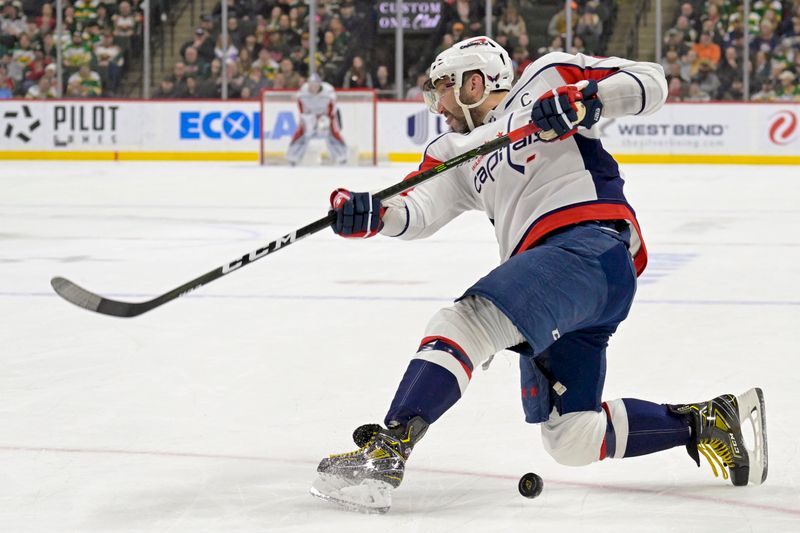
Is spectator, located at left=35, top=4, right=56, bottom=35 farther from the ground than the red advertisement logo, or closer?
farther from the ground

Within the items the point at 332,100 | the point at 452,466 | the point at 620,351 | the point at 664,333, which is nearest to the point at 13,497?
the point at 452,466

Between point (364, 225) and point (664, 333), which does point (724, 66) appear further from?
point (364, 225)

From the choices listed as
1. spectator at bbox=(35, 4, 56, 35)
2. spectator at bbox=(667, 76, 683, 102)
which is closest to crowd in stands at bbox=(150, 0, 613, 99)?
spectator at bbox=(667, 76, 683, 102)

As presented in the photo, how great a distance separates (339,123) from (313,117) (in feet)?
1.75

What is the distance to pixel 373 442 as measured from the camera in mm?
2188

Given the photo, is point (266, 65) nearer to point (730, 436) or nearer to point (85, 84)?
point (85, 84)

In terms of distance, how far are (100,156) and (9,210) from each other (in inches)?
229

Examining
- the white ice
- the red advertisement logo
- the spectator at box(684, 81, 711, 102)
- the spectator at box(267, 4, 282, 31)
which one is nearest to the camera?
the white ice

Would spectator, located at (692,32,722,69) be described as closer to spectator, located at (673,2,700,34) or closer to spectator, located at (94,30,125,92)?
spectator, located at (673,2,700,34)

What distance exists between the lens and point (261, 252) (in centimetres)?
248

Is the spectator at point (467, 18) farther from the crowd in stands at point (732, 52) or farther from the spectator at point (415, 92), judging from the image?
the crowd in stands at point (732, 52)

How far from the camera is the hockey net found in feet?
45.3

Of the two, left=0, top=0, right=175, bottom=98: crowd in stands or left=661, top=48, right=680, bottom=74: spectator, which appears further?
left=0, top=0, right=175, bottom=98: crowd in stands

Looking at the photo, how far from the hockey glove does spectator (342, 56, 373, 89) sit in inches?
469
